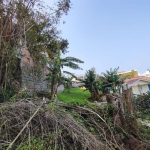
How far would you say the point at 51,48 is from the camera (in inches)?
454

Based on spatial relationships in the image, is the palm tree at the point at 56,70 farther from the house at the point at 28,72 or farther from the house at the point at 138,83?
the house at the point at 138,83

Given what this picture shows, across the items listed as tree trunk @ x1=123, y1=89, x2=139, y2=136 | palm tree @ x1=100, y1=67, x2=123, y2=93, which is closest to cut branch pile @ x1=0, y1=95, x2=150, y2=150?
tree trunk @ x1=123, y1=89, x2=139, y2=136

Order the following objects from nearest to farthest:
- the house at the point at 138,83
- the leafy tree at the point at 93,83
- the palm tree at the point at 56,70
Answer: the palm tree at the point at 56,70, the leafy tree at the point at 93,83, the house at the point at 138,83

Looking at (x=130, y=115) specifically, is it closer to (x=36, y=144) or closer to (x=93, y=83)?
(x=36, y=144)

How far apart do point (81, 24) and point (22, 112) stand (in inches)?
329

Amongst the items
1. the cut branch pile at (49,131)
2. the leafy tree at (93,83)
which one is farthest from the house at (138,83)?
the cut branch pile at (49,131)

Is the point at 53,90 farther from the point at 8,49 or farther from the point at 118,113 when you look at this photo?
the point at 118,113

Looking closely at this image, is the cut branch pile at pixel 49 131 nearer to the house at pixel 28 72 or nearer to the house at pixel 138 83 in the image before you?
the house at pixel 28 72

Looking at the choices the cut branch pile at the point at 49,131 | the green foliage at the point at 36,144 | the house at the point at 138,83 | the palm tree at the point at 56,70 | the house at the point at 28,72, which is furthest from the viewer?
the house at the point at 138,83

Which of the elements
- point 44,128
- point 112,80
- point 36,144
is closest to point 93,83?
point 112,80

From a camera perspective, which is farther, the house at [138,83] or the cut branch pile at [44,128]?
the house at [138,83]

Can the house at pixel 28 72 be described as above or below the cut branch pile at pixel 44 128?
above

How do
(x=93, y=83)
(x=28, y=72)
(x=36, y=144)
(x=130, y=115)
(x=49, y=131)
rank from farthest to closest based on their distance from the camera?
(x=93, y=83), (x=28, y=72), (x=130, y=115), (x=49, y=131), (x=36, y=144)

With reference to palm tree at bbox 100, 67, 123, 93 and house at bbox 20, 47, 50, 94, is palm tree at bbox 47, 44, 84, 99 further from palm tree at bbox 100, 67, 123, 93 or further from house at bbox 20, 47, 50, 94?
palm tree at bbox 100, 67, 123, 93
